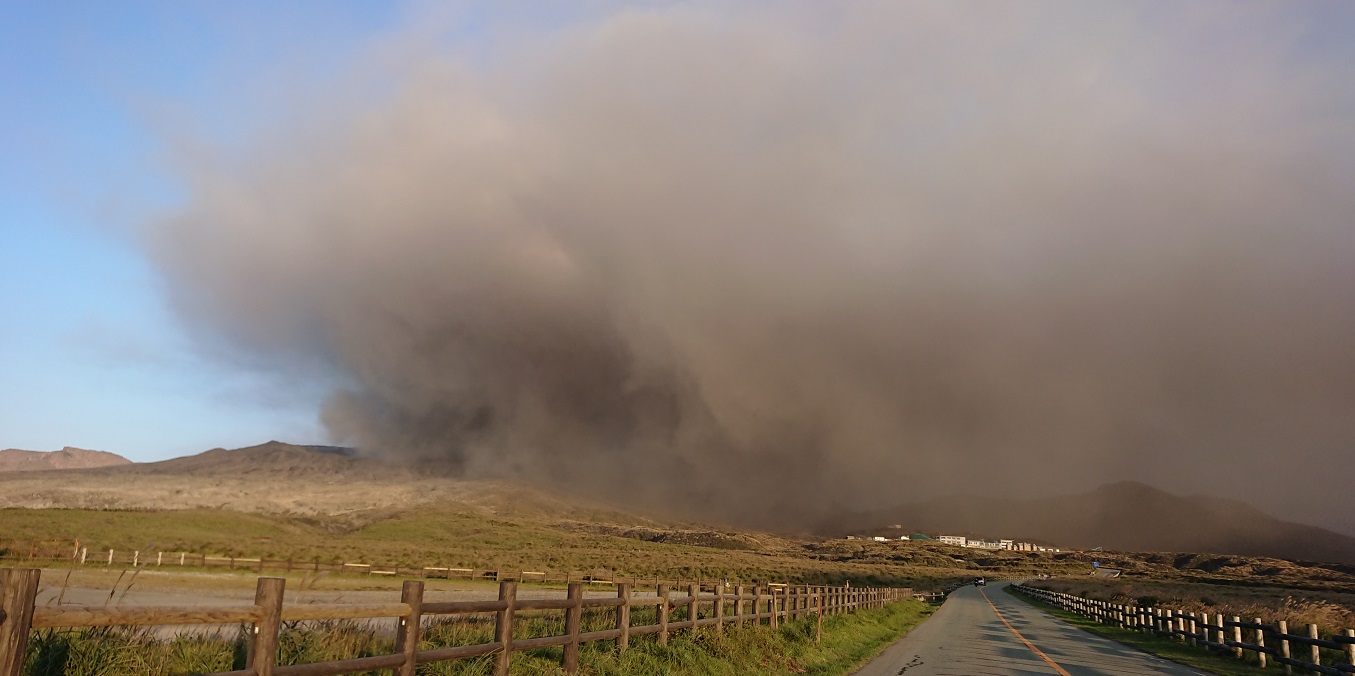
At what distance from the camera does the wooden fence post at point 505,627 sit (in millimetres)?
8922

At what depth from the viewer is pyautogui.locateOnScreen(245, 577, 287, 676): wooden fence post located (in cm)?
570

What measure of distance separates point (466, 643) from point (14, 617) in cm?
646

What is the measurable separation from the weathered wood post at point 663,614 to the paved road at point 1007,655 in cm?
478

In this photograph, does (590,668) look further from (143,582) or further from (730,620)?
(143,582)

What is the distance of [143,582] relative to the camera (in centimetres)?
3753

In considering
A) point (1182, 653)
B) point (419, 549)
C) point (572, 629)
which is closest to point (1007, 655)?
point (1182, 653)

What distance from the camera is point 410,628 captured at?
7.39m

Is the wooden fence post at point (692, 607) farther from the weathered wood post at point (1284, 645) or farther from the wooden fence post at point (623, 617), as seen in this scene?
the weathered wood post at point (1284, 645)

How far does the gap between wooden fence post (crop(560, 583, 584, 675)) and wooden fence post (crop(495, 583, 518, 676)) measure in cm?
136

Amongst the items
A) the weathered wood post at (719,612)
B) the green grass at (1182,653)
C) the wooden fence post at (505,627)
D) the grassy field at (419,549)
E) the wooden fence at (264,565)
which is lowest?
the grassy field at (419,549)

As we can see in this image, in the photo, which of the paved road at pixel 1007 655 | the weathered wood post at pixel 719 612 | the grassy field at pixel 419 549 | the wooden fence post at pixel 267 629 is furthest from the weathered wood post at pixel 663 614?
the grassy field at pixel 419 549

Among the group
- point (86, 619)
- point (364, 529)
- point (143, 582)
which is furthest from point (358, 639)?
point (364, 529)

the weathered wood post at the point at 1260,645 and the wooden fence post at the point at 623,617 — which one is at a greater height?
the wooden fence post at the point at 623,617

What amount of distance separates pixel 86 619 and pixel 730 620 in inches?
546
